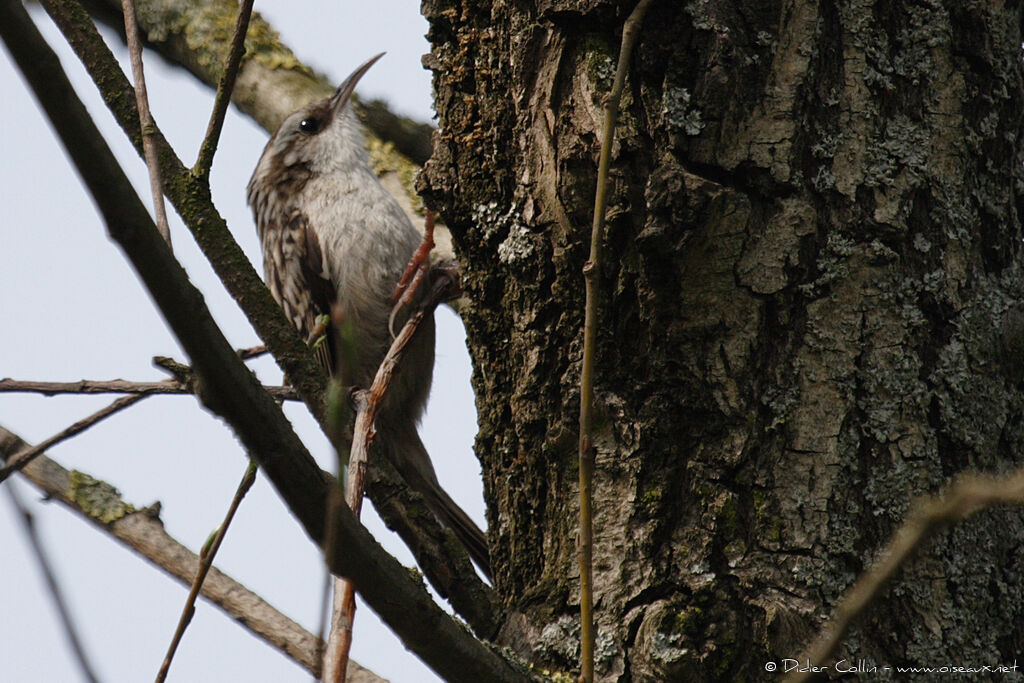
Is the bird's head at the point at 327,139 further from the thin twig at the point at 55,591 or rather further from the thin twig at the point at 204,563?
the thin twig at the point at 55,591

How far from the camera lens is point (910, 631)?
65.7 inches

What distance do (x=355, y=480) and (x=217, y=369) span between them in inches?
22.1

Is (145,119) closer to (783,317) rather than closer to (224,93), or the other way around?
(224,93)

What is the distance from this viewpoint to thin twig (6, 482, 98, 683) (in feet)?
3.83

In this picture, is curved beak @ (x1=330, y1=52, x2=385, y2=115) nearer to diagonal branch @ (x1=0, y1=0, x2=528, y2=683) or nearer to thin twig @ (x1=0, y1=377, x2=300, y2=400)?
thin twig @ (x1=0, y1=377, x2=300, y2=400)

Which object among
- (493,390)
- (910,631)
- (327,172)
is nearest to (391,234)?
(327,172)

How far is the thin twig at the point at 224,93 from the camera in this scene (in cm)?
171

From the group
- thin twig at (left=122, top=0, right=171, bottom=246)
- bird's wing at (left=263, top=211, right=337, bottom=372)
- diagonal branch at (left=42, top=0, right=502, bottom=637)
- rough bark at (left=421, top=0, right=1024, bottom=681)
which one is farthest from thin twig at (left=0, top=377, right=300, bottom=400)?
bird's wing at (left=263, top=211, right=337, bottom=372)

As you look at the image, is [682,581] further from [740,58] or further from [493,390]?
[740,58]

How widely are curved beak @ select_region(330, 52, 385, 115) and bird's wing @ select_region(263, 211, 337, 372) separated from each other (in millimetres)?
516

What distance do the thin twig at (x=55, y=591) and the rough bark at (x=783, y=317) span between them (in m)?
0.91

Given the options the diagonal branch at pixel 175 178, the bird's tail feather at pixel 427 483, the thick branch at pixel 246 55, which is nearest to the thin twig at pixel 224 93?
the diagonal branch at pixel 175 178

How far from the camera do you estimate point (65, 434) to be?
221cm

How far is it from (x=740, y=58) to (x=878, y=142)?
29 centimetres
